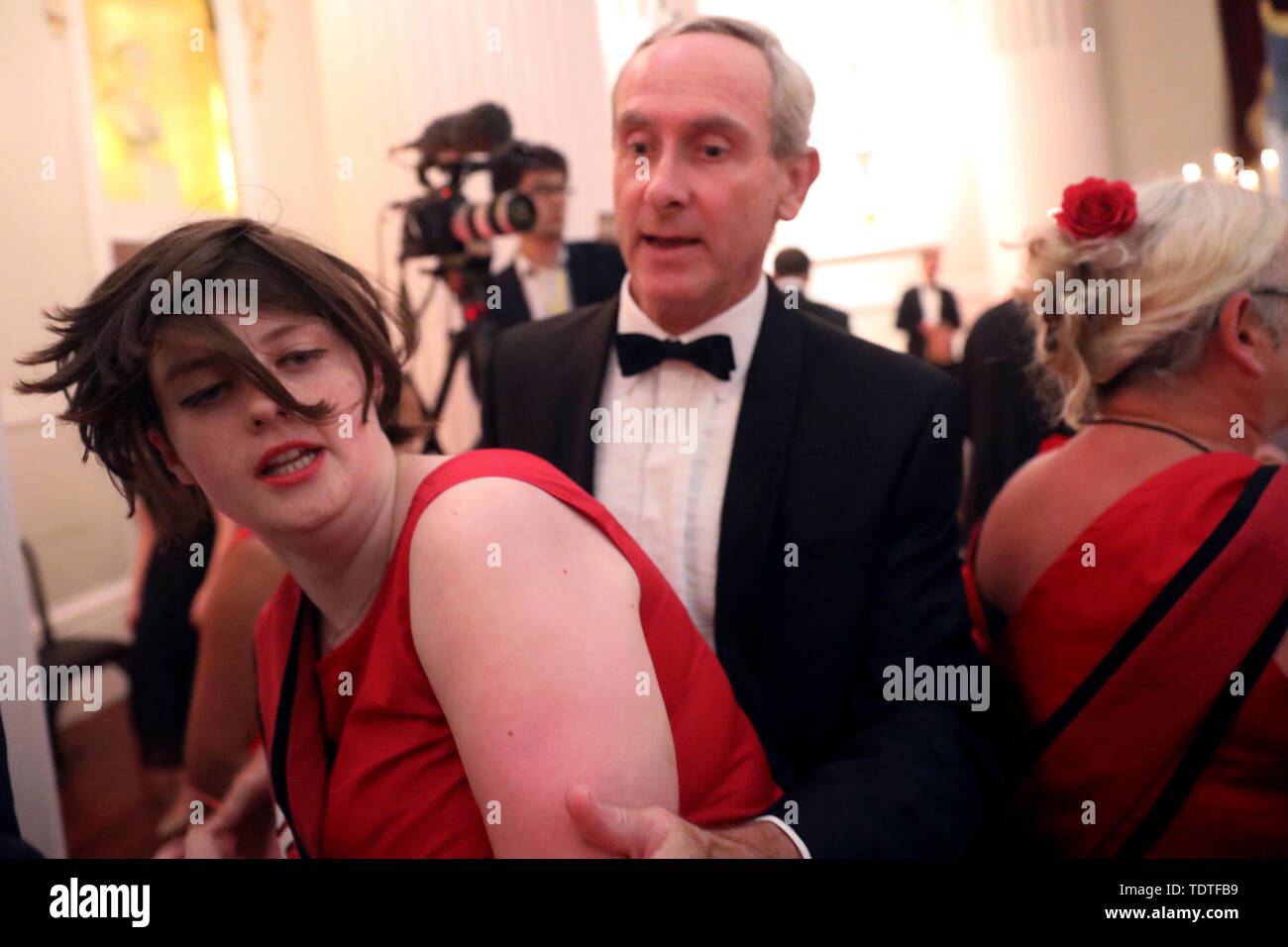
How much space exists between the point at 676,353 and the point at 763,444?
18 centimetres

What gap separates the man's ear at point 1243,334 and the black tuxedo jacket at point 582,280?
1.27 metres

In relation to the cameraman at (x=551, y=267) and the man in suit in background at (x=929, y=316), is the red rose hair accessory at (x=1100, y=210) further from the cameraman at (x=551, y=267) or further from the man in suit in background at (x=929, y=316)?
the man in suit in background at (x=929, y=316)

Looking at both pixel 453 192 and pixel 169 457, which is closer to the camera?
pixel 169 457

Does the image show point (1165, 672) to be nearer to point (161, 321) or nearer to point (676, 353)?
point (676, 353)

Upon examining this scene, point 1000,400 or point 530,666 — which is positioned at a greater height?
point 1000,400

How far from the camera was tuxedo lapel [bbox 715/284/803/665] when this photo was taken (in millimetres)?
1219

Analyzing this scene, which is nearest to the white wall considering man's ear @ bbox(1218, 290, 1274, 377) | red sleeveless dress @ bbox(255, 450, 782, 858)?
red sleeveless dress @ bbox(255, 450, 782, 858)

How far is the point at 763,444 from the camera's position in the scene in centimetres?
126

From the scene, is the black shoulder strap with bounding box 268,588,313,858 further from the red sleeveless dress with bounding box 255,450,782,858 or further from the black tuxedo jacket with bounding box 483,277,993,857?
the black tuxedo jacket with bounding box 483,277,993,857

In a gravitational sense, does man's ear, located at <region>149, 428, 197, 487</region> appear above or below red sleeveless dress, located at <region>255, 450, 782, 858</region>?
above

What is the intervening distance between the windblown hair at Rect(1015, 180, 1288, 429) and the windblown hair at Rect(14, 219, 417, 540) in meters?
0.84

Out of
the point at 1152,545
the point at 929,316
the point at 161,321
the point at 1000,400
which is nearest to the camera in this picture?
the point at 161,321

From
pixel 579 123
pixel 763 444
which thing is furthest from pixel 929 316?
pixel 763 444

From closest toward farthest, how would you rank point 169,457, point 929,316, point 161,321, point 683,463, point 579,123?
point 161,321, point 169,457, point 683,463, point 579,123, point 929,316
